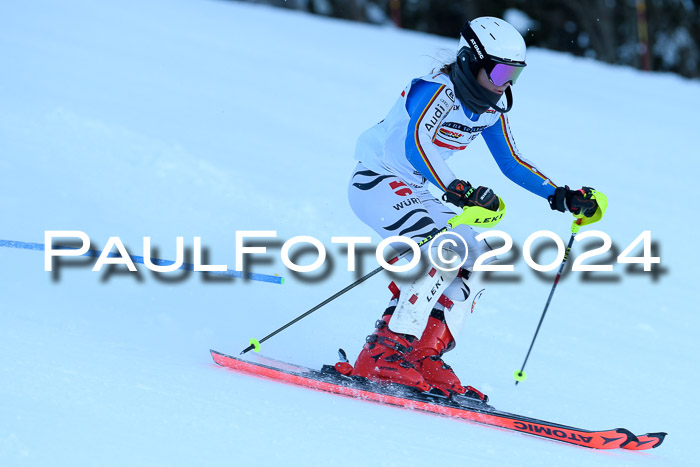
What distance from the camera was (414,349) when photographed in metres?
4.07

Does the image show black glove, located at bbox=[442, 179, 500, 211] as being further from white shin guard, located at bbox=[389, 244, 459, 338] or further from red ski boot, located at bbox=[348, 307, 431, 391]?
red ski boot, located at bbox=[348, 307, 431, 391]

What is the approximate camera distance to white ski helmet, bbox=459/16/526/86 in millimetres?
3635

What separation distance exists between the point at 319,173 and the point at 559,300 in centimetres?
240

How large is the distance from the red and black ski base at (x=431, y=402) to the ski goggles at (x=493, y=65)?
1.37 metres

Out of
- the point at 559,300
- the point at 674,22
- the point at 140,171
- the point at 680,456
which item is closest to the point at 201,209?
the point at 140,171

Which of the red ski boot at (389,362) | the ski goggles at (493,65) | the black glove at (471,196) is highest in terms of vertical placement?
the ski goggles at (493,65)

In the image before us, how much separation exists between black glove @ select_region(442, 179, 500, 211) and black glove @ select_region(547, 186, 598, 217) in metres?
0.41

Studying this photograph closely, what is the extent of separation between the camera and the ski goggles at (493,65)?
11.9ft

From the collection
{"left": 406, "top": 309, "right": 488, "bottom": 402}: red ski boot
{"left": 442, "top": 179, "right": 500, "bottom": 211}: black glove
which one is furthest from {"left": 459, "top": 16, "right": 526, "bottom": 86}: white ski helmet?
{"left": 406, "top": 309, "right": 488, "bottom": 402}: red ski boot

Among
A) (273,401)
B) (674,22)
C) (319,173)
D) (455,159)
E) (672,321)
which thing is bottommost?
(273,401)

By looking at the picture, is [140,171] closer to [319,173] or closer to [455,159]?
[319,173]

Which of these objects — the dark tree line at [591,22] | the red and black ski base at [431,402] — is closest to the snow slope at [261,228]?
the red and black ski base at [431,402]

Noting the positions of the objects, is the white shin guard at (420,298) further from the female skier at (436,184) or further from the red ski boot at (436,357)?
the red ski boot at (436,357)

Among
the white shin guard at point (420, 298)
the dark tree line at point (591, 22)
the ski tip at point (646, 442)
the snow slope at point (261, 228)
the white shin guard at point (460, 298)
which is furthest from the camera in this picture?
the dark tree line at point (591, 22)
